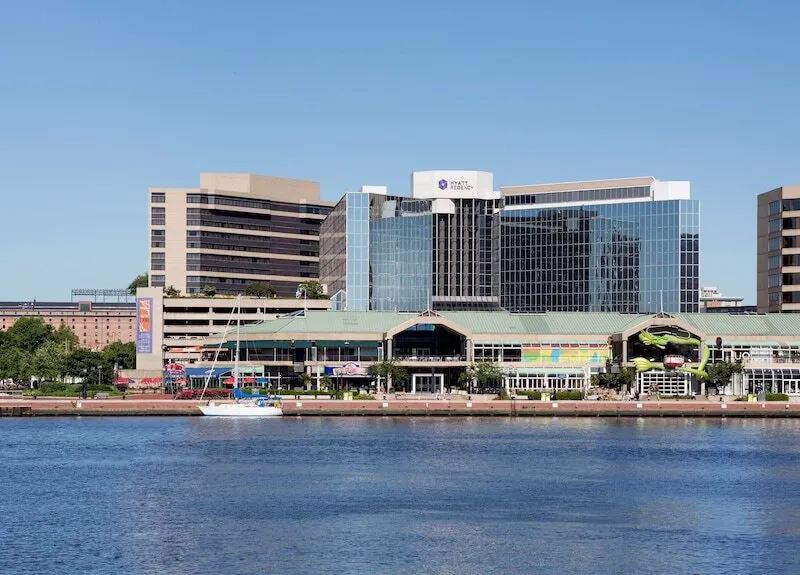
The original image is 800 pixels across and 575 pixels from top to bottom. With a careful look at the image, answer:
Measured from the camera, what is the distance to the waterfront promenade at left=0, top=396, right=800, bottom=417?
605ft

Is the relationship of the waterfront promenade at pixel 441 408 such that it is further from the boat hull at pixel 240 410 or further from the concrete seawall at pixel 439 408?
the boat hull at pixel 240 410

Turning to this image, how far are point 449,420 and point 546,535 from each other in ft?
315

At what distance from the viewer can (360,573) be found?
69.4 m

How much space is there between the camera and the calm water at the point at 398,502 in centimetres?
7312


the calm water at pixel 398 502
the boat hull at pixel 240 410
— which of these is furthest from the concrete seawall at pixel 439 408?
the calm water at pixel 398 502

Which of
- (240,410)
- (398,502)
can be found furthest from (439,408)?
(398,502)

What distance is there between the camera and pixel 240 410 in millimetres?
179250

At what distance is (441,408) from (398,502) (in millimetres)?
93575

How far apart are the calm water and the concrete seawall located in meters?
33.4

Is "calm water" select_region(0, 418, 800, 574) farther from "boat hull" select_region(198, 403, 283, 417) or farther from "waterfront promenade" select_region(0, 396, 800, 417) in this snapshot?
"waterfront promenade" select_region(0, 396, 800, 417)

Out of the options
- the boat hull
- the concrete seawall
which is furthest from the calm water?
the concrete seawall

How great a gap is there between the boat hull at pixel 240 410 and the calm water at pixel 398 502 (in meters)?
27.8

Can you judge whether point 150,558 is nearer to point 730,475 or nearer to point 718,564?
point 718,564

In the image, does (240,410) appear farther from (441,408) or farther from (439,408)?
(441,408)
